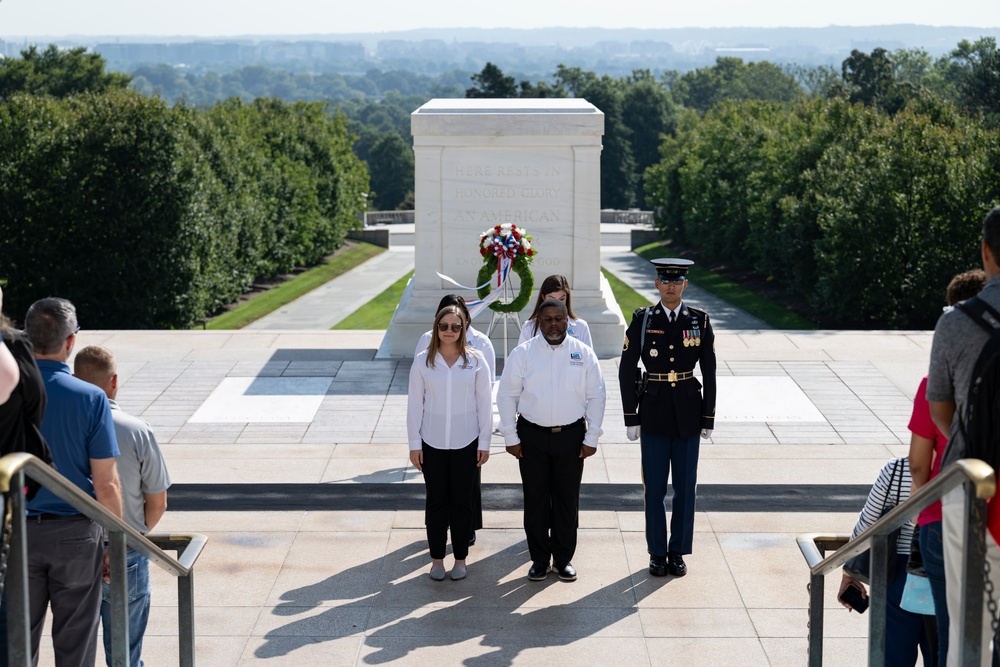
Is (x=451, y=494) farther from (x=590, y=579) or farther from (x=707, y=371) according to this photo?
(x=707, y=371)

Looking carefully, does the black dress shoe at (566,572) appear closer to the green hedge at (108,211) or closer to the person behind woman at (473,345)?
the person behind woman at (473,345)

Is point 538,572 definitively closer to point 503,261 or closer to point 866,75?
point 503,261

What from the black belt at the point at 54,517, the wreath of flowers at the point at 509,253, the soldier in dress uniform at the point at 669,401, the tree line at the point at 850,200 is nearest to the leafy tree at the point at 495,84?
the tree line at the point at 850,200

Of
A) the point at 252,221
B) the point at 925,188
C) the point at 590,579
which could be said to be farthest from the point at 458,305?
the point at 252,221

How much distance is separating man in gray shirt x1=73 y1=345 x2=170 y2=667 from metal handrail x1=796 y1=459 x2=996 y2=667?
9.01 ft

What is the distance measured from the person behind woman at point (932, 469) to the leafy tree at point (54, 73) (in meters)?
53.7

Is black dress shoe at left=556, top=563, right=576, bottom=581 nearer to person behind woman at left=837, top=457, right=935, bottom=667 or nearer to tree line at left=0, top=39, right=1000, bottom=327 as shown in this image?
person behind woman at left=837, top=457, right=935, bottom=667

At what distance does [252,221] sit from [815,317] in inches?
586

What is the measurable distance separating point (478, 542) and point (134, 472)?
316cm

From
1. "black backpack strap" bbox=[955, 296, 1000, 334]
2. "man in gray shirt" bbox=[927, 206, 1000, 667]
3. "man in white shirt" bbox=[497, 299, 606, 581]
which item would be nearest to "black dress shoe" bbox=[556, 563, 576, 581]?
"man in white shirt" bbox=[497, 299, 606, 581]

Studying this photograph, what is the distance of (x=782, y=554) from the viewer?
24.9 feet

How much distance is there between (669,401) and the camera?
23.5 ft

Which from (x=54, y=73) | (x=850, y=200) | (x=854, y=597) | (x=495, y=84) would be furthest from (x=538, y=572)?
(x=495, y=84)

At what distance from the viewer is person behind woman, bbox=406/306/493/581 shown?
6.96 meters
